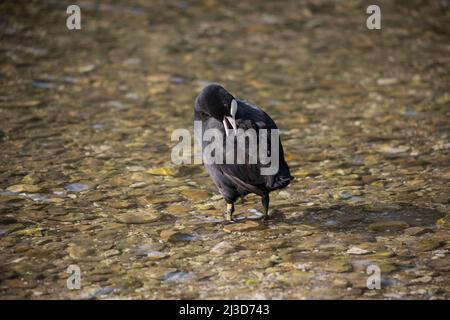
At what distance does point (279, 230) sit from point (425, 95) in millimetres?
4482

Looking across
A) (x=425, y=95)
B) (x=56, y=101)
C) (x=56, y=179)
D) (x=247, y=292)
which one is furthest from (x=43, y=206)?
(x=425, y=95)

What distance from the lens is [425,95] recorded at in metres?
9.73

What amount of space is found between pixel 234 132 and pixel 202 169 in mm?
1895

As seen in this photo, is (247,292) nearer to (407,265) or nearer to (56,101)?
(407,265)

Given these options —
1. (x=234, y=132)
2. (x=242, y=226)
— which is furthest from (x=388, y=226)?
(x=234, y=132)

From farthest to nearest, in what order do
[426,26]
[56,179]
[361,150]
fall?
[426,26], [361,150], [56,179]

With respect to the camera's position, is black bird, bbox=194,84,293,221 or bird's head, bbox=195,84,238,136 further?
bird's head, bbox=195,84,238,136

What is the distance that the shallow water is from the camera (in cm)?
548
